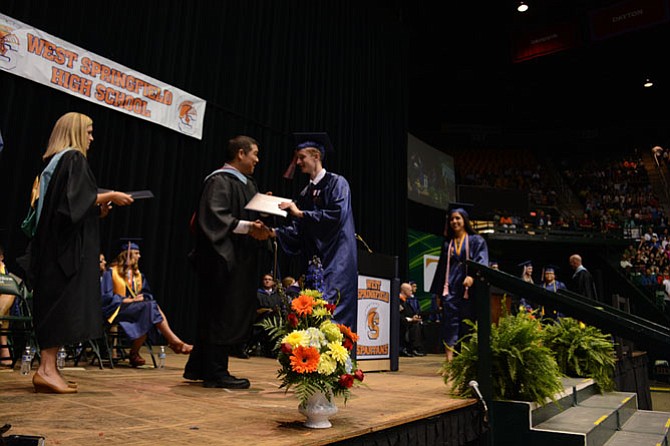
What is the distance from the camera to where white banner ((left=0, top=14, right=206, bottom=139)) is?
6.62 m

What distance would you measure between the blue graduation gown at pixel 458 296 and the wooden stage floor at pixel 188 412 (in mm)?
1866

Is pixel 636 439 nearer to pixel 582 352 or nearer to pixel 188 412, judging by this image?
Result: pixel 582 352

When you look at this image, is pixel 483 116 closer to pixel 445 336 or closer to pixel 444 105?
pixel 444 105

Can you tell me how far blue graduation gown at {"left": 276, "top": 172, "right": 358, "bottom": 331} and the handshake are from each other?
2.44ft

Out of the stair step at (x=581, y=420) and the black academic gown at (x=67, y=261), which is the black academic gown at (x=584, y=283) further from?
the black academic gown at (x=67, y=261)

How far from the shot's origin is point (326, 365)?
6.71 ft

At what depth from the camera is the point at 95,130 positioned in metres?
7.88

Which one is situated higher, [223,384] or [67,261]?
[67,261]

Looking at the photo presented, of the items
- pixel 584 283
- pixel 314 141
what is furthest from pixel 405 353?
pixel 314 141

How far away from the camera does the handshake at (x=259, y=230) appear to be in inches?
128

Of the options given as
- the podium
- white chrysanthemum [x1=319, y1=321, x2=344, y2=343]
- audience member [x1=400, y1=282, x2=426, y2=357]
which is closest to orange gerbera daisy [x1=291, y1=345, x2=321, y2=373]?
white chrysanthemum [x1=319, y1=321, x2=344, y2=343]

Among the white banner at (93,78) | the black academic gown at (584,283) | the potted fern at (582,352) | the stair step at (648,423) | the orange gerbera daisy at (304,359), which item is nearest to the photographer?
the orange gerbera daisy at (304,359)

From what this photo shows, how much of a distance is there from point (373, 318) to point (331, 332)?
9.76 feet

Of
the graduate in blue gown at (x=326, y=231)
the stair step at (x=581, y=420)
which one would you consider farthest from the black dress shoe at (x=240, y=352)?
the stair step at (x=581, y=420)
